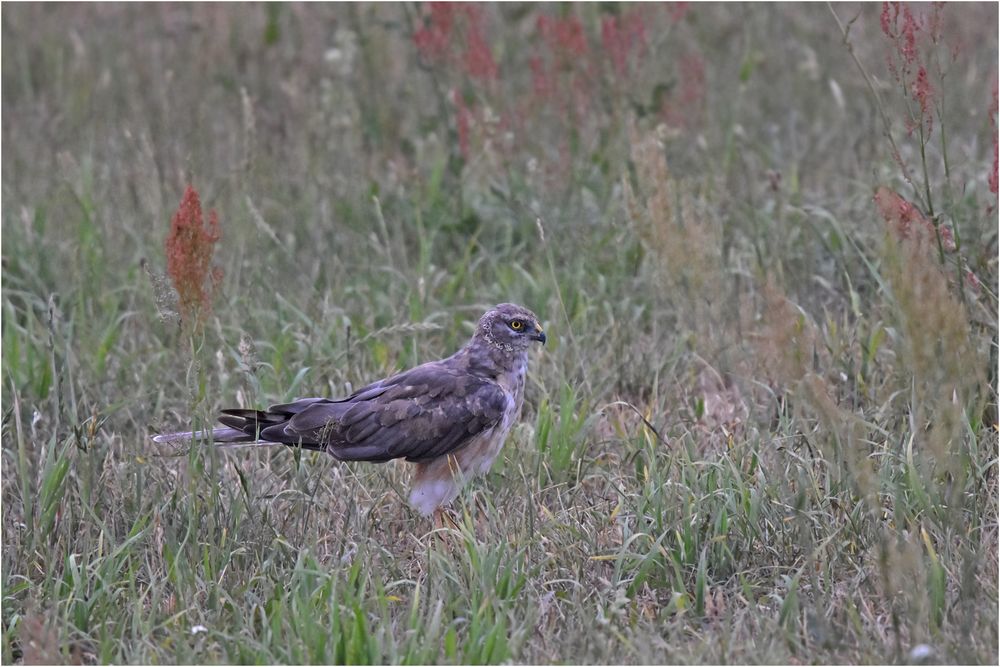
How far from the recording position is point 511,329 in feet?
17.9

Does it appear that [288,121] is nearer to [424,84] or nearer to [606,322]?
[424,84]

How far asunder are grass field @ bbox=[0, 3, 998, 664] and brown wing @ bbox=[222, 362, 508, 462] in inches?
9.3

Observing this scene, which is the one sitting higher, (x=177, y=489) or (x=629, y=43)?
(x=629, y=43)

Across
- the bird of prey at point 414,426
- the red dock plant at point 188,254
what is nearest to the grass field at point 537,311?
the red dock plant at point 188,254

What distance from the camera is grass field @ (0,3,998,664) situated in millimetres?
4016

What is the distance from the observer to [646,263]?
6664mm

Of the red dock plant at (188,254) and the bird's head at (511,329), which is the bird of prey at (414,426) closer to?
the bird's head at (511,329)

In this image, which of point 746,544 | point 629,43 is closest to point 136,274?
point 629,43

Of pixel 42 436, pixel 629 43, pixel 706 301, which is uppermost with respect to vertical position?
pixel 629 43

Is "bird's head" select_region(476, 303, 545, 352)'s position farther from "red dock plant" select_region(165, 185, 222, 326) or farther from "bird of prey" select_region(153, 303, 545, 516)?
"red dock plant" select_region(165, 185, 222, 326)

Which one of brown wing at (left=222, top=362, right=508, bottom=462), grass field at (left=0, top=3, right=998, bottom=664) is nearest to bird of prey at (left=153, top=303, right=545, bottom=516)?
brown wing at (left=222, top=362, right=508, bottom=462)

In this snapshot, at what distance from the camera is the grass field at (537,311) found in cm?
402

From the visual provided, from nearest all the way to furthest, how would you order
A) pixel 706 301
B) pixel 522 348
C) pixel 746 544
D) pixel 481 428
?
pixel 746 544, pixel 481 428, pixel 522 348, pixel 706 301

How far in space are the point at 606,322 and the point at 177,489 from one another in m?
2.70
